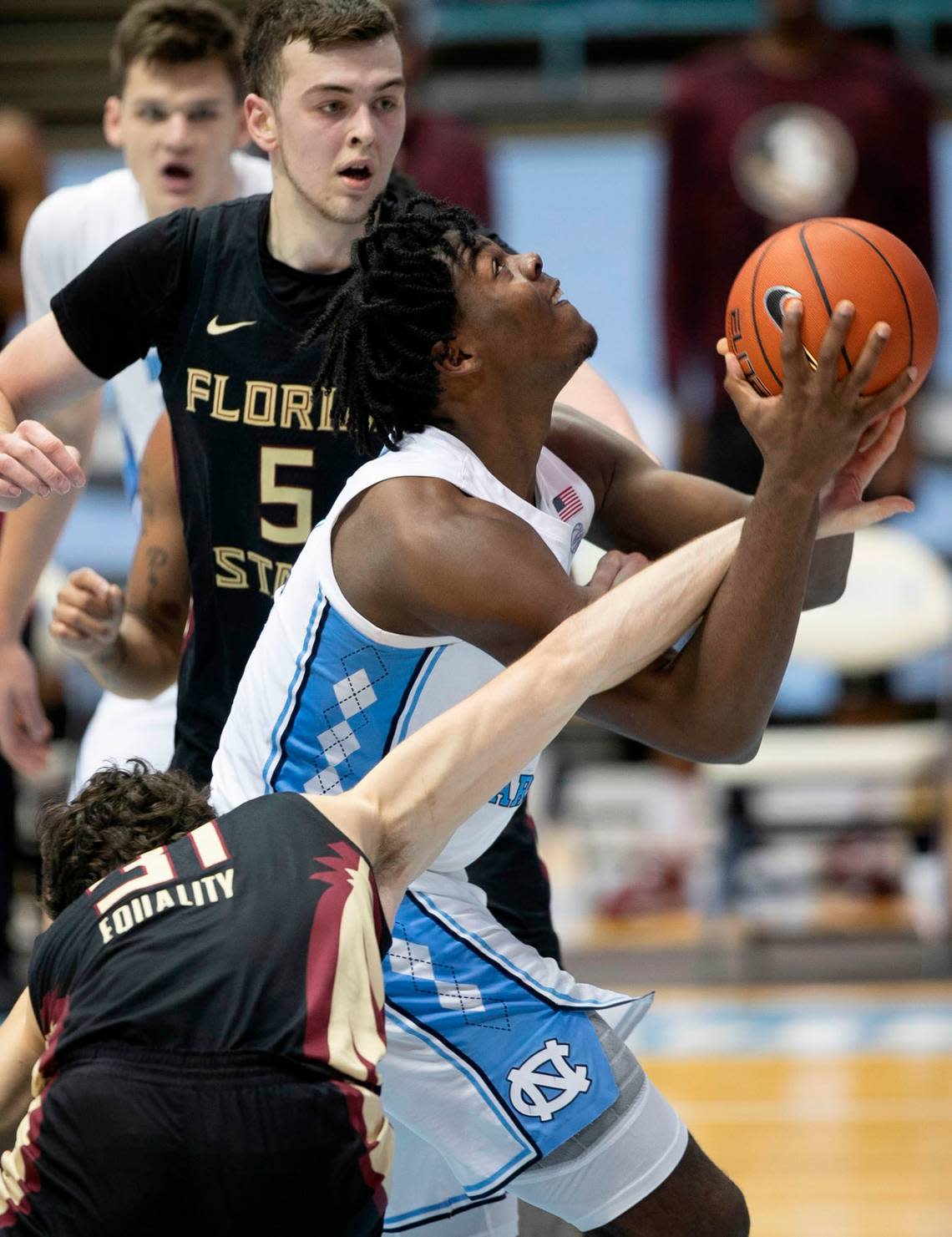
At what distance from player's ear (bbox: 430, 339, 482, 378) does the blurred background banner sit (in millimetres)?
2948

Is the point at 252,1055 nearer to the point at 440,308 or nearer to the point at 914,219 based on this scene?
the point at 440,308

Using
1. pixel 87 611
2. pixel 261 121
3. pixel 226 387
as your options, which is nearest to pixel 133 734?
pixel 87 611

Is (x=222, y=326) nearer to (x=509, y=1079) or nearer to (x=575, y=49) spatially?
(x=509, y=1079)

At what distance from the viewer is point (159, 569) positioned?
4305 mm

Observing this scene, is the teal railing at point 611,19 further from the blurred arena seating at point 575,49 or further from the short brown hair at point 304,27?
the short brown hair at point 304,27

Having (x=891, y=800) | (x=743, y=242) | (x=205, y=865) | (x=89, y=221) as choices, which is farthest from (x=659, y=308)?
(x=205, y=865)

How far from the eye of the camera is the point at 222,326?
3561 millimetres

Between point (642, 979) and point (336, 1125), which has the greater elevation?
point (336, 1125)

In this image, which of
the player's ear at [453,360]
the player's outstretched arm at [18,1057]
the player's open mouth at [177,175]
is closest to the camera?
the player's outstretched arm at [18,1057]

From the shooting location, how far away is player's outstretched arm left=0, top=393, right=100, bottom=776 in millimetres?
4355

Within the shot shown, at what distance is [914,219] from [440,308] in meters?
5.10

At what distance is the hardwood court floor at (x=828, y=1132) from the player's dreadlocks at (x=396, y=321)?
9.44 ft

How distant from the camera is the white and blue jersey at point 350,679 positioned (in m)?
2.99

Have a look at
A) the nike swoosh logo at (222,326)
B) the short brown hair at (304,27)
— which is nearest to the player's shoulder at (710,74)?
the short brown hair at (304,27)
